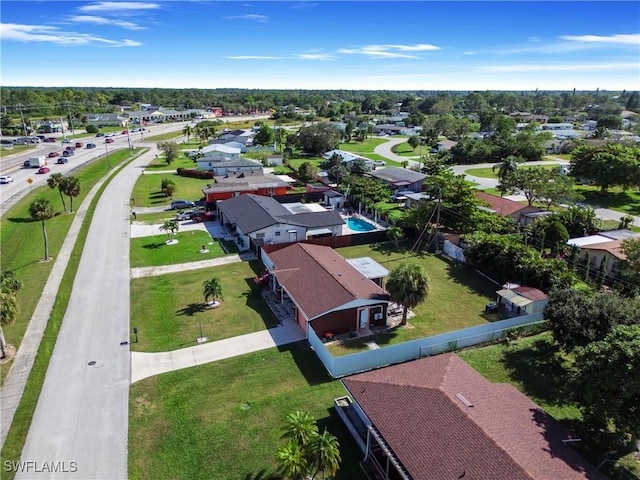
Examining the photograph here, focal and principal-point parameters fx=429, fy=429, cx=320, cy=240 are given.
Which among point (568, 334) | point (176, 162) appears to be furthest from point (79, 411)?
point (176, 162)

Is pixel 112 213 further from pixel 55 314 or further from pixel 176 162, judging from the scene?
pixel 176 162

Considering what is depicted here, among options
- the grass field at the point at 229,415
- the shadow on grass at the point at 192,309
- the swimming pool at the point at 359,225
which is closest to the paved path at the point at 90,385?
the grass field at the point at 229,415

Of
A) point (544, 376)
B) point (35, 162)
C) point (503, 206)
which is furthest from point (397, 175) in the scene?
point (35, 162)

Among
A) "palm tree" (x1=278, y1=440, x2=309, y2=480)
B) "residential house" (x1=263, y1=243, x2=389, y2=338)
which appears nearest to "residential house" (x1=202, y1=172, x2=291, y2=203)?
"residential house" (x1=263, y1=243, x2=389, y2=338)

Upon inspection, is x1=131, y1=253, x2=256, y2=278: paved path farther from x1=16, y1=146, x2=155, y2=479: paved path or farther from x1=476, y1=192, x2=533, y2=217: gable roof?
x1=476, y1=192, x2=533, y2=217: gable roof

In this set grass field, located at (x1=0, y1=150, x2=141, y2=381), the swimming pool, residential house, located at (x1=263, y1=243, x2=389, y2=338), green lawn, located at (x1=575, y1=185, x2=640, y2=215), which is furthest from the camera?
green lawn, located at (x1=575, y1=185, x2=640, y2=215)
